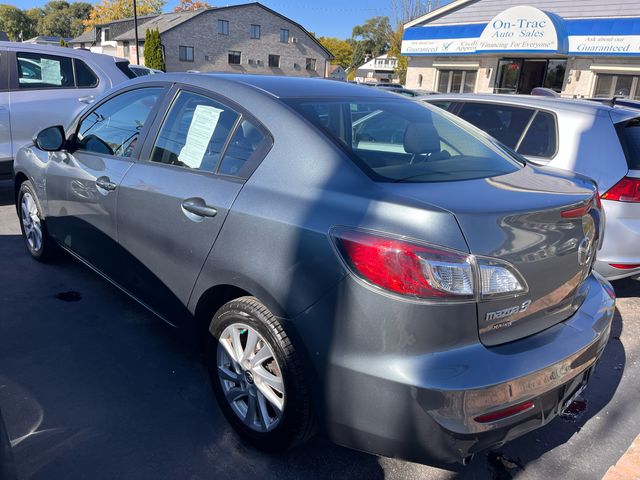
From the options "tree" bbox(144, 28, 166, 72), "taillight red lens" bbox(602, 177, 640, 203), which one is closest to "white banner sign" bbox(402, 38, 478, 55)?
"taillight red lens" bbox(602, 177, 640, 203)

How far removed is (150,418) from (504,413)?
173 cm

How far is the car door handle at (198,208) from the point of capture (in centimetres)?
243

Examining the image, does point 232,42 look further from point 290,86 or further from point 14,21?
point 14,21

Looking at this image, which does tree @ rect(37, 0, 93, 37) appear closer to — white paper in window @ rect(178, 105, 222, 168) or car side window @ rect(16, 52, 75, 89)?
car side window @ rect(16, 52, 75, 89)

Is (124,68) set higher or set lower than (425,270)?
higher

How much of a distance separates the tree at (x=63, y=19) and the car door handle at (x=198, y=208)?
117 m

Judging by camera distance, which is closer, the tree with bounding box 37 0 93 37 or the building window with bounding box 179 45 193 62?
the building window with bounding box 179 45 193 62

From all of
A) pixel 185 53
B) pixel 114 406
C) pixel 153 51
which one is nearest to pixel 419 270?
pixel 114 406

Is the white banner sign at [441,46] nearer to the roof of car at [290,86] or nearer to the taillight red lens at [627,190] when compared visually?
the taillight red lens at [627,190]

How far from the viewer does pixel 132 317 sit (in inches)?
146

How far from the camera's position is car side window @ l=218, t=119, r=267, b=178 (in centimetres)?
243

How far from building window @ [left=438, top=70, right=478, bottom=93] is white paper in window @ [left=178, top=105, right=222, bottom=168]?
21621 mm

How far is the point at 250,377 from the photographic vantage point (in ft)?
7.93

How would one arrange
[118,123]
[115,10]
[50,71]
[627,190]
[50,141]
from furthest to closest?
1. [115,10]
2. [50,71]
3. [627,190]
4. [50,141]
5. [118,123]
